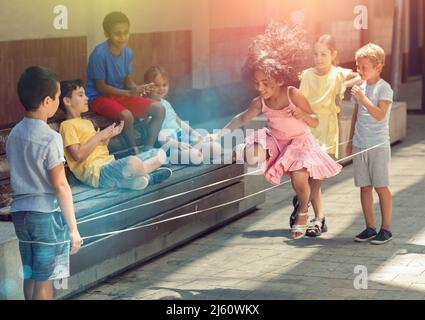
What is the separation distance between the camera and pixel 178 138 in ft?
29.6

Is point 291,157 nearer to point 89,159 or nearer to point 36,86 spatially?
point 89,159

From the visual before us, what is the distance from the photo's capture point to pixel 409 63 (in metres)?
24.0

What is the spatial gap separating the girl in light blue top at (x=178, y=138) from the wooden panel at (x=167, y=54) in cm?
369

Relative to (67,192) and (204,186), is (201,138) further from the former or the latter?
(67,192)

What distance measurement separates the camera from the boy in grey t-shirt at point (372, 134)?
7832mm

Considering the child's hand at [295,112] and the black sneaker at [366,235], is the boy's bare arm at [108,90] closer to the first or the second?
the child's hand at [295,112]

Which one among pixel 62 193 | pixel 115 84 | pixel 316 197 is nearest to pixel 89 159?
pixel 115 84

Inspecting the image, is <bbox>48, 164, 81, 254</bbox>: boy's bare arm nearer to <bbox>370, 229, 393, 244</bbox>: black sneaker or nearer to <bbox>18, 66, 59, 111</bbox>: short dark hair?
<bbox>18, 66, 59, 111</bbox>: short dark hair

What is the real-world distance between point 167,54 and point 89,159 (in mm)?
6382

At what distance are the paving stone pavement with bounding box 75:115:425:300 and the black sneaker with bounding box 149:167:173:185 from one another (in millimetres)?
588

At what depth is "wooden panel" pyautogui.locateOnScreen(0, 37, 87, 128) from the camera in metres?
10.5

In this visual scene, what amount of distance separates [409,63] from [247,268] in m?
17.5

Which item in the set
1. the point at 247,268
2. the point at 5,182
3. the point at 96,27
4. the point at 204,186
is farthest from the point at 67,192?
the point at 96,27

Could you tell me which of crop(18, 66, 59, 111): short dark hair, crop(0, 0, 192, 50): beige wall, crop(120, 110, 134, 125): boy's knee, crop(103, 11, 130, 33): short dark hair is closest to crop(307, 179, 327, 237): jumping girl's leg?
crop(120, 110, 134, 125): boy's knee
